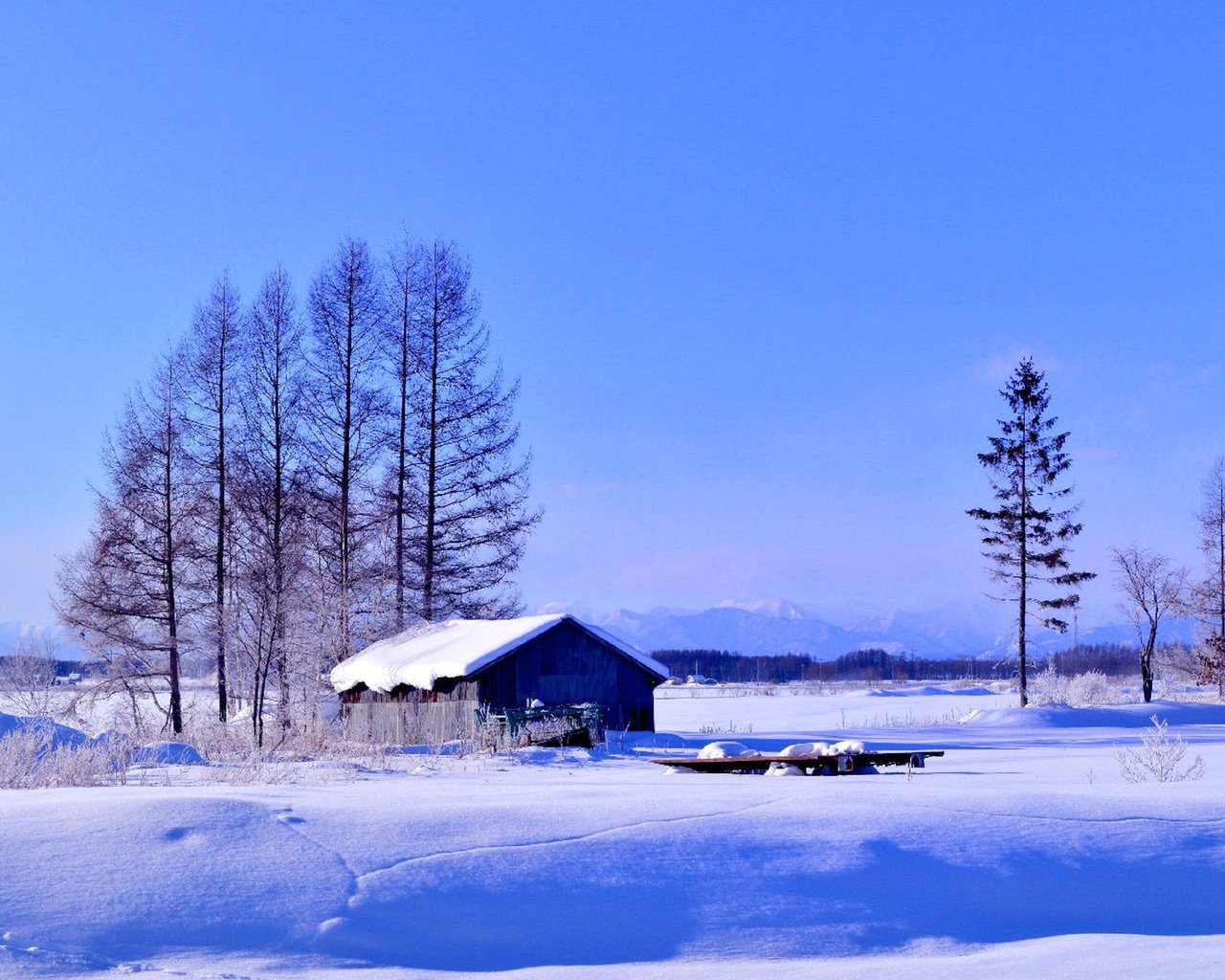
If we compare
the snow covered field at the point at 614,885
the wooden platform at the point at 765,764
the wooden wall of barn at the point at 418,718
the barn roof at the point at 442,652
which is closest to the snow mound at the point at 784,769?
the wooden platform at the point at 765,764

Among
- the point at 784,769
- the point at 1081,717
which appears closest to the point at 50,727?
the point at 784,769

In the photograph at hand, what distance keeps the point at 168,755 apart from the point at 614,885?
13.1 m

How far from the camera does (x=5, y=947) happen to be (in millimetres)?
6062

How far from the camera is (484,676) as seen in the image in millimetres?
25594

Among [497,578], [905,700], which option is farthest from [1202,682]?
[497,578]

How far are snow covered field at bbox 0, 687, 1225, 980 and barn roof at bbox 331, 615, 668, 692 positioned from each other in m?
16.0

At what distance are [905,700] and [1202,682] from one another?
740 inches

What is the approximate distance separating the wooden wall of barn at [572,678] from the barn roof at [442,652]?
10.7 inches

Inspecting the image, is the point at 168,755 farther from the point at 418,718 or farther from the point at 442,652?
the point at 442,652

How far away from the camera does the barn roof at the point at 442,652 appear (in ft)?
84.0

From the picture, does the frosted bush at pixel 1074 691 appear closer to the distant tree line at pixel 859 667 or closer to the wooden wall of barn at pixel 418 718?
the wooden wall of barn at pixel 418 718

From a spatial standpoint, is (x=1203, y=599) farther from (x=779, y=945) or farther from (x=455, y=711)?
(x=779, y=945)

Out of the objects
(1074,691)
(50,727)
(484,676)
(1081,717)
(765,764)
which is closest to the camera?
(765,764)

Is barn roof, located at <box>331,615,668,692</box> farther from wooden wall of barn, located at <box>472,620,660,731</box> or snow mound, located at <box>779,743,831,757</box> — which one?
snow mound, located at <box>779,743,831,757</box>
